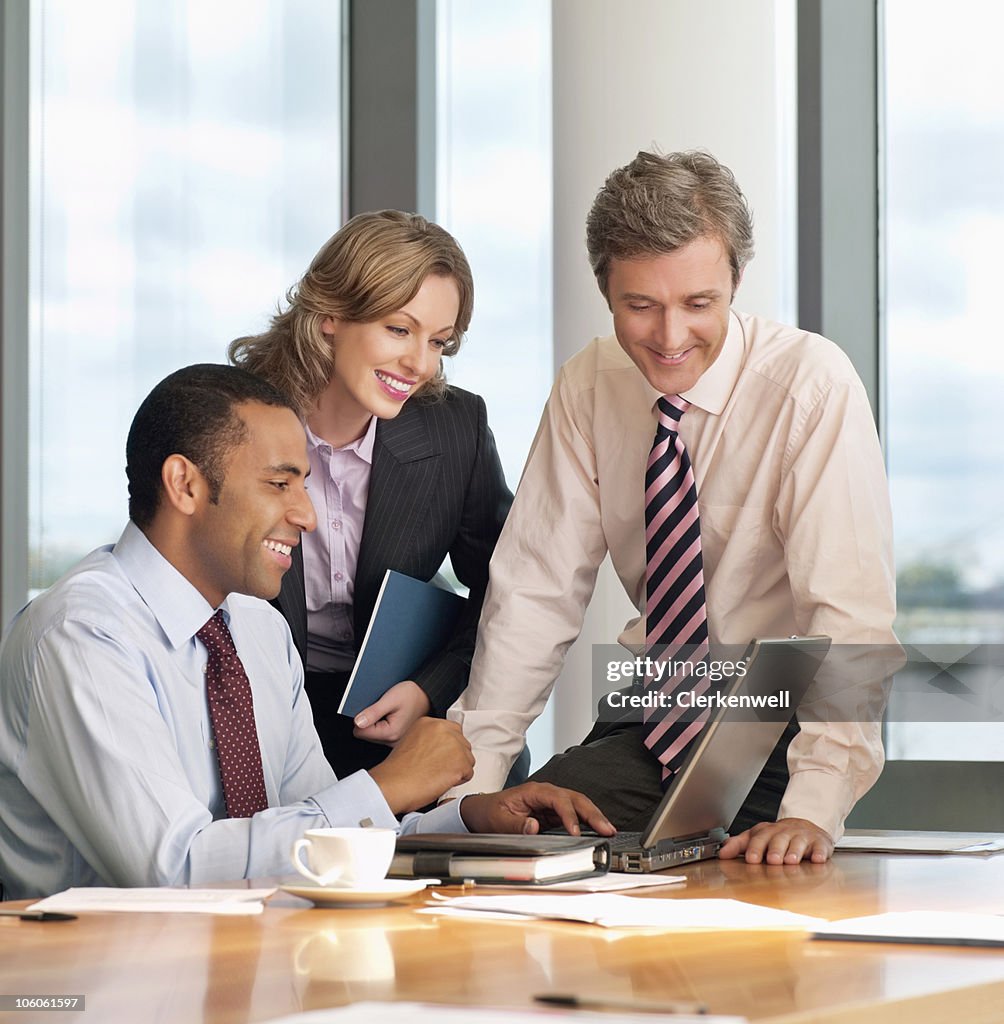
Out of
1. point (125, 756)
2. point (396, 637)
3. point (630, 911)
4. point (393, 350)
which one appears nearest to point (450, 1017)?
point (630, 911)

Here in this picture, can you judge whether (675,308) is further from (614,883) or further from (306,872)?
(306,872)

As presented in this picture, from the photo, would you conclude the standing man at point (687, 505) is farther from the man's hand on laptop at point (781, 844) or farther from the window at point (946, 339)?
the window at point (946, 339)

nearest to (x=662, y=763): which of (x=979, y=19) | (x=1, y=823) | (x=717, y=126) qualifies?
(x=1, y=823)

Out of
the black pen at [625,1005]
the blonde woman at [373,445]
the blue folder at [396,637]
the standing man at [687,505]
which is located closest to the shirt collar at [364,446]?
the blonde woman at [373,445]

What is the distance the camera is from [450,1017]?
2.85 feet

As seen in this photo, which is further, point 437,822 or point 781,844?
point 437,822

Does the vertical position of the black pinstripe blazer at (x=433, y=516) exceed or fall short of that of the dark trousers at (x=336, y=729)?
it exceeds it

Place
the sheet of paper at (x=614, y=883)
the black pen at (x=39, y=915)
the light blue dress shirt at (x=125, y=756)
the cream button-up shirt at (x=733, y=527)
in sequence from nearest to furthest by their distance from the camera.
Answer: the black pen at (x=39, y=915) < the sheet of paper at (x=614, y=883) < the light blue dress shirt at (x=125, y=756) < the cream button-up shirt at (x=733, y=527)

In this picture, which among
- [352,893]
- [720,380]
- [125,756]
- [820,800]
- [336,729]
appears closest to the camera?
[352,893]

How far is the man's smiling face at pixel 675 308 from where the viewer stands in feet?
→ 7.43

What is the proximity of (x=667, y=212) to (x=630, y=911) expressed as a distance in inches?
48.8

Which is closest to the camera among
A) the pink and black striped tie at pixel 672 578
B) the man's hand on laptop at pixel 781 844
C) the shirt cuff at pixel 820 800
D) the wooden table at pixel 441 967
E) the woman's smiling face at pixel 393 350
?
the wooden table at pixel 441 967

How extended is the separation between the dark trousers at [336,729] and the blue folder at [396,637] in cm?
8

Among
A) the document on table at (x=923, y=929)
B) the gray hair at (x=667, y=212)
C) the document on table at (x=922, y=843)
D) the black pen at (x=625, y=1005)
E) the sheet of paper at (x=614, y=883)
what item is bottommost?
the document on table at (x=922, y=843)
